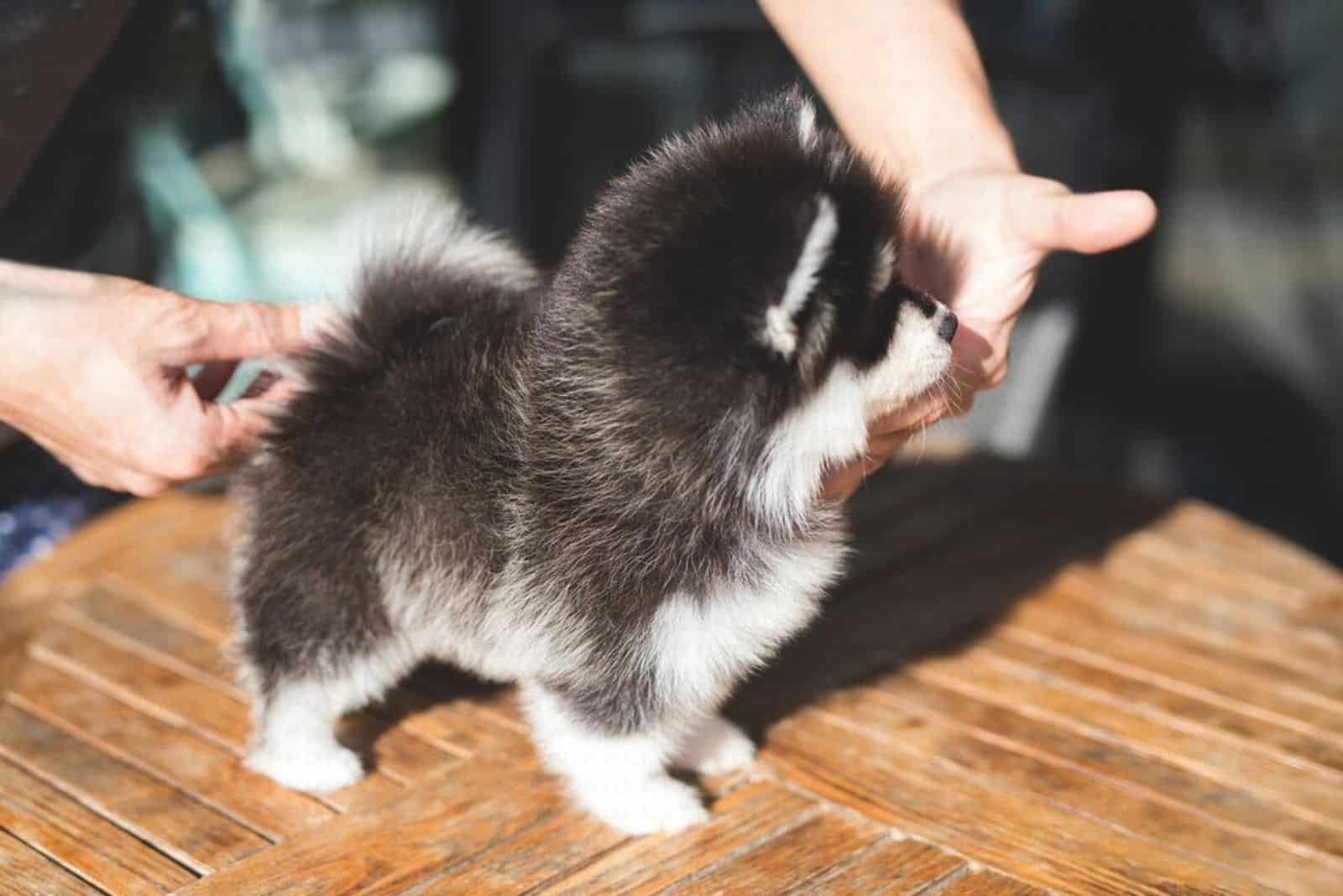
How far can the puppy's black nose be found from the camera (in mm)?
1364

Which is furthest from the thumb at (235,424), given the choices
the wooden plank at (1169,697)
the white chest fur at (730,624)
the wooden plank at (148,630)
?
the wooden plank at (1169,697)

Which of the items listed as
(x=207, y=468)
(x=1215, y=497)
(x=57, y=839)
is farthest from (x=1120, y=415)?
(x=57, y=839)

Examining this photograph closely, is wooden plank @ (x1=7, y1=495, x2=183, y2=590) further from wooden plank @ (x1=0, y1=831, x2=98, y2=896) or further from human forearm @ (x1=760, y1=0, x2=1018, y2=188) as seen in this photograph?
human forearm @ (x1=760, y1=0, x2=1018, y2=188)

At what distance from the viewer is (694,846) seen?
1.37 m

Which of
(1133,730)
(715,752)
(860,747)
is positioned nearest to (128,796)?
(715,752)

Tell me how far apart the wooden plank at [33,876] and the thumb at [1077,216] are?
47.4 inches

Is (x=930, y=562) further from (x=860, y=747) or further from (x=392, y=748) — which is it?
(x=392, y=748)

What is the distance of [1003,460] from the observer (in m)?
2.39

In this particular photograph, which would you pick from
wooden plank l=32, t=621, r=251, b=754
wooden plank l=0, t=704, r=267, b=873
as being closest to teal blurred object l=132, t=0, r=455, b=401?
wooden plank l=32, t=621, r=251, b=754

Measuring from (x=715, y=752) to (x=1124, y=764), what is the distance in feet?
1.53

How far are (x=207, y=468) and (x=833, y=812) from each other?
819mm

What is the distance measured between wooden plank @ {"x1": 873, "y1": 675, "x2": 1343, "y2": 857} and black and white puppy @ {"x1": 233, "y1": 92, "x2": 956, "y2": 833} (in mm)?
295

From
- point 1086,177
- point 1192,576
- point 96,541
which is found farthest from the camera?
point 1086,177

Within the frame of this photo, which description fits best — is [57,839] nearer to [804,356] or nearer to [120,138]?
[804,356]
